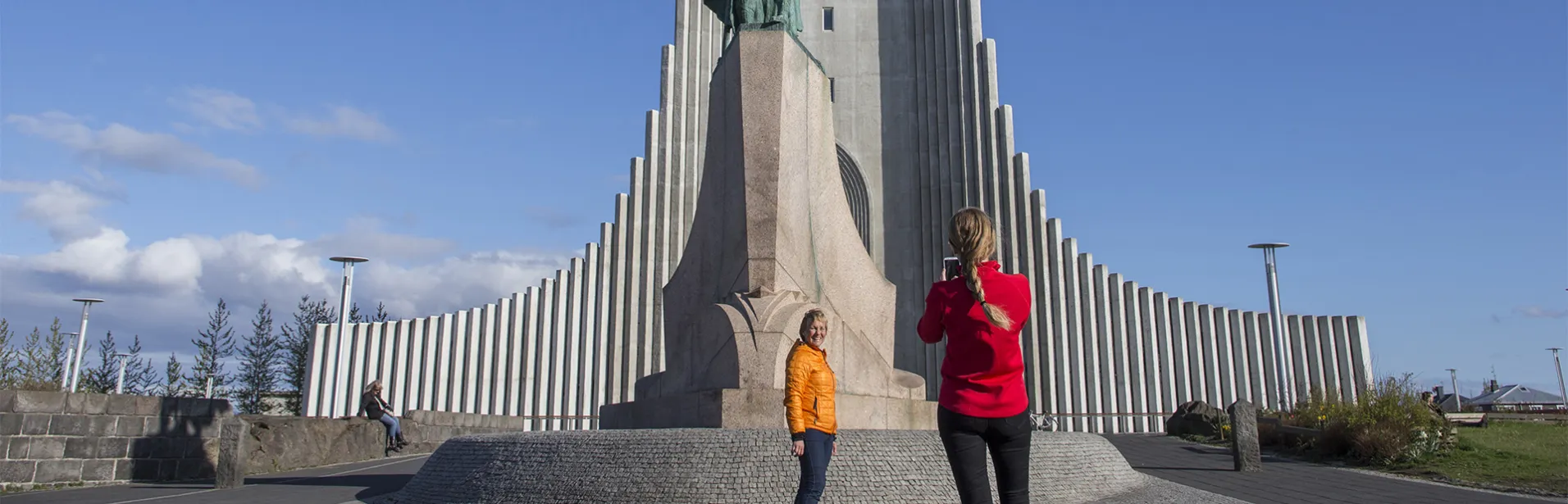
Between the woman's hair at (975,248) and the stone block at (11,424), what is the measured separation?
9.25m

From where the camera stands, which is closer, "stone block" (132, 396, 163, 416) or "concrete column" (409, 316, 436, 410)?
"stone block" (132, 396, 163, 416)

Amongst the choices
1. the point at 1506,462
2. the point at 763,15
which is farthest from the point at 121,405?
the point at 1506,462

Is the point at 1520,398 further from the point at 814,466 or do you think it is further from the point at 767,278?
the point at 814,466

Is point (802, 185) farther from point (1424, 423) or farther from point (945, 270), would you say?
point (1424, 423)

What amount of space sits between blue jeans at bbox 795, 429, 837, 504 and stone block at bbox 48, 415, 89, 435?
8.22 metres

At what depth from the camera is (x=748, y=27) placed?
24.9 feet

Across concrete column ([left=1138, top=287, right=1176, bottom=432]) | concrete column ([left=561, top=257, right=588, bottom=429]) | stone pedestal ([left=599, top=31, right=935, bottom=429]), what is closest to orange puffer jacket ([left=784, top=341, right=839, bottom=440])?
stone pedestal ([left=599, top=31, right=935, bottom=429])

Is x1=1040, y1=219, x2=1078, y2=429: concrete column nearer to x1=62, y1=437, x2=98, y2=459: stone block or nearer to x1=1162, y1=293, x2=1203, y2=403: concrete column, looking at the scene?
x1=1162, y1=293, x2=1203, y2=403: concrete column

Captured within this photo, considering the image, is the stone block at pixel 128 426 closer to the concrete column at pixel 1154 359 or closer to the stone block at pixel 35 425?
the stone block at pixel 35 425

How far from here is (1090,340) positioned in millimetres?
19625

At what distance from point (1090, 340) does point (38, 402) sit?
16.6 meters

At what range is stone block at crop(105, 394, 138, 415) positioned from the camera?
9226 millimetres

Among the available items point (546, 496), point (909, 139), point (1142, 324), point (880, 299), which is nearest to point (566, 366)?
point (909, 139)

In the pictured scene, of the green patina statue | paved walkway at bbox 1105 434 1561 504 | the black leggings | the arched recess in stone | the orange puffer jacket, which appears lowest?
paved walkway at bbox 1105 434 1561 504
